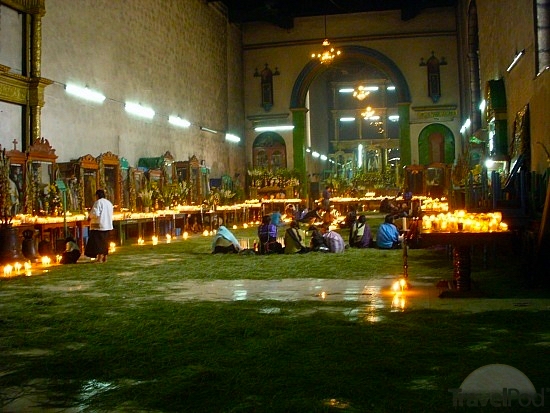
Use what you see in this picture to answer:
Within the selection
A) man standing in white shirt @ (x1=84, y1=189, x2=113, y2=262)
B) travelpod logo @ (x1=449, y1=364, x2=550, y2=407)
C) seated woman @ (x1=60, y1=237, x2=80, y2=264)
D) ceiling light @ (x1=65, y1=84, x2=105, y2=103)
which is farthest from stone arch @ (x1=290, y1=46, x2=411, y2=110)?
travelpod logo @ (x1=449, y1=364, x2=550, y2=407)

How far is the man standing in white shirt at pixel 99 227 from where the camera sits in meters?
11.6

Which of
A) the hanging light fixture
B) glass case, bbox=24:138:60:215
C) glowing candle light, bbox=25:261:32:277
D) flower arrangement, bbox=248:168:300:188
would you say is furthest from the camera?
flower arrangement, bbox=248:168:300:188

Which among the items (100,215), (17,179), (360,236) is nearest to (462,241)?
(360,236)

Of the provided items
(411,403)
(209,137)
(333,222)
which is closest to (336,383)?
(411,403)

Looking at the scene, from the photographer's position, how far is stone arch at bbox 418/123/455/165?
28750 mm

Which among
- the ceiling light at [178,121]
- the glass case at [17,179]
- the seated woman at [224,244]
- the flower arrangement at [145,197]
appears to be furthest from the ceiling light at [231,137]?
the glass case at [17,179]

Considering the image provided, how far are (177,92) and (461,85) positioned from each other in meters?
13.1

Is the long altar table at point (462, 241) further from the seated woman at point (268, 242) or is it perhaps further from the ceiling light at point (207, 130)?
the ceiling light at point (207, 130)

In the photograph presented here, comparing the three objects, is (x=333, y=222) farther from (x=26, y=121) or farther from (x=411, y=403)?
(x=411, y=403)

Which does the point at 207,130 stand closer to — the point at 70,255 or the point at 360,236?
the point at 360,236

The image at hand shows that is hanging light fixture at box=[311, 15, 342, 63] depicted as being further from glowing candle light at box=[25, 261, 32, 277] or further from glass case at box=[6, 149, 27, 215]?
glowing candle light at box=[25, 261, 32, 277]

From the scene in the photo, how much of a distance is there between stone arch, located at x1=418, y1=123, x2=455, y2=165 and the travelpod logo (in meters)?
25.5

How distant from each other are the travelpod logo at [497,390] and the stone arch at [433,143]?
25501mm

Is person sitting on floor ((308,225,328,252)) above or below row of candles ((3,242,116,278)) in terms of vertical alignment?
above
